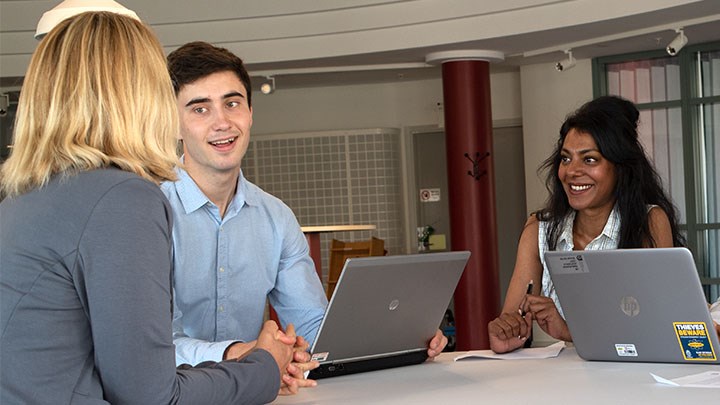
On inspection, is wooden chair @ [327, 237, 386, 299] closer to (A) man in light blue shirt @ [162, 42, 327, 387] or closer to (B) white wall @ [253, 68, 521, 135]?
(B) white wall @ [253, 68, 521, 135]

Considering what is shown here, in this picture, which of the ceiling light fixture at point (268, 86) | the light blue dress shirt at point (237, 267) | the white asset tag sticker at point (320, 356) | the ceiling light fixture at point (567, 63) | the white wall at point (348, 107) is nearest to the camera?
the white asset tag sticker at point (320, 356)

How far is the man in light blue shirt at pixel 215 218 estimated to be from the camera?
2543 mm

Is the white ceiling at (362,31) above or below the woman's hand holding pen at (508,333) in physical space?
above

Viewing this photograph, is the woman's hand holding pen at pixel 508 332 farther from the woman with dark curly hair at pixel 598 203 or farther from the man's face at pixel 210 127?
the man's face at pixel 210 127

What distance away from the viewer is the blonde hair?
1474 millimetres

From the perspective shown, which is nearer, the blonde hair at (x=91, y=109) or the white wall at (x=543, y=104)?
the blonde hair at (x=91, y=109)

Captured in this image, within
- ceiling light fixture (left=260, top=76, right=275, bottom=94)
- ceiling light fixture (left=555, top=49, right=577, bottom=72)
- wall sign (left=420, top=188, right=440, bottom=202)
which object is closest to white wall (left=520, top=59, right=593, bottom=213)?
ceiling light fixture (left=555, top=49, right=577, bottom=72)

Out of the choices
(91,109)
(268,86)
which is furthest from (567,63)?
(91,109)

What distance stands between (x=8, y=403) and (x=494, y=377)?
4.05ft

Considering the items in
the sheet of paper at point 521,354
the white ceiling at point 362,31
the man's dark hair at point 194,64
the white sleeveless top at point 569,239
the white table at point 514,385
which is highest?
the white ceiling at point 362,31

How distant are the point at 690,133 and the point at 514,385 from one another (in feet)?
22.0

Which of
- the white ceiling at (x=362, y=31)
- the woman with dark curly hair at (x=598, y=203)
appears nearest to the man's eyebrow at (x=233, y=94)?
the woman with dark curly hair at (x=598, y=203)

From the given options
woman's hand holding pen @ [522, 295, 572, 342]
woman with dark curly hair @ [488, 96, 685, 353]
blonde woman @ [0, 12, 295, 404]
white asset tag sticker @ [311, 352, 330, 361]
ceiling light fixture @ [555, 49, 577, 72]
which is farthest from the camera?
ceiling light fixture @ [555, 49, 577, 72]

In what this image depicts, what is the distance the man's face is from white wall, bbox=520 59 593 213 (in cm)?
675
